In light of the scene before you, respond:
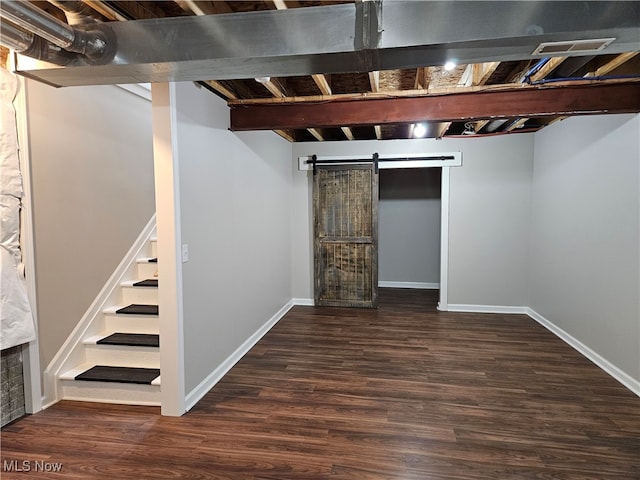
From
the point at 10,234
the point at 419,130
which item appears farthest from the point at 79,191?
the point at 419,130

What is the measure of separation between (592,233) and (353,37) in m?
3.13

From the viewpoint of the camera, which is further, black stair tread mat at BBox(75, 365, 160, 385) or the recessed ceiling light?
the recessed ceiling light

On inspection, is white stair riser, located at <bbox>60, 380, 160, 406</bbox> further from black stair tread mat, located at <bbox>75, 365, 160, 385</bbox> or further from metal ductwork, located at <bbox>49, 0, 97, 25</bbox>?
metal ductwork, located at <bbox>49, 0, 97, 25</bbox>

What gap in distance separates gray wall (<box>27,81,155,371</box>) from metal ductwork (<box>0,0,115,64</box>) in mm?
1042

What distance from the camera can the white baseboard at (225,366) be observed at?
2645mm

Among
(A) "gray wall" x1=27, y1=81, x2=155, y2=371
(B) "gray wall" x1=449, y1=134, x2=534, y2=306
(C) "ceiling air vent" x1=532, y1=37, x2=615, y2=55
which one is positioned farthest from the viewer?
(B) "gray wall" x1=449, y1=134, x2=534, y2=306

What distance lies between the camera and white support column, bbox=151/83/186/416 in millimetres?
2379

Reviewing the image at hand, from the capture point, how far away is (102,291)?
317 centimetres

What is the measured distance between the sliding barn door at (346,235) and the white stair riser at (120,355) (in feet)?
9.18

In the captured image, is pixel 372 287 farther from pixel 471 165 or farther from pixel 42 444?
pixel 42 444

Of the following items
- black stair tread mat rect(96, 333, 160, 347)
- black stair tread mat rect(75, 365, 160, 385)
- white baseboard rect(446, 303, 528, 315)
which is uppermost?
black stair tread mat rect(96, 333, 160, 347)

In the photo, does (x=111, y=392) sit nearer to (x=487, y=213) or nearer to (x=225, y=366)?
(x=225, y=366)

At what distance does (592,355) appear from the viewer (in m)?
3.34

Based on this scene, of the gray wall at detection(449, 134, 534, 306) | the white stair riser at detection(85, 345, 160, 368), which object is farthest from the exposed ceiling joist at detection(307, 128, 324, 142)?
the white stair riser at detection(85, 345, 160, 368)
